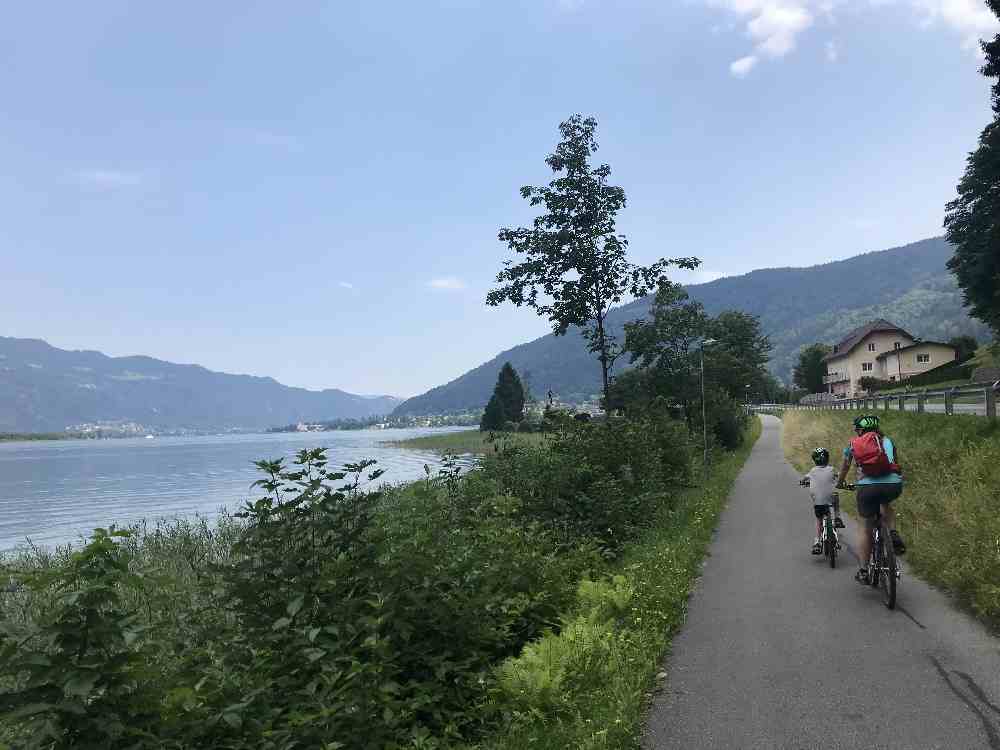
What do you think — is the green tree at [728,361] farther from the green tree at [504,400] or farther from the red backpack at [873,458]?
the green tree at [504,400]

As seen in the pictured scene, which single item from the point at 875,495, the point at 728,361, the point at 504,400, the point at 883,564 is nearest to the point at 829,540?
the point at 883,564

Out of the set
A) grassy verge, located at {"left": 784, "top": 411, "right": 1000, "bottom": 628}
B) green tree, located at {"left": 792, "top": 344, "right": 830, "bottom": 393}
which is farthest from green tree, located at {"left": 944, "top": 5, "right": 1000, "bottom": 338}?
green tree, located at {"left": 792, "top": 344, "right": 830, "bottom": 393}

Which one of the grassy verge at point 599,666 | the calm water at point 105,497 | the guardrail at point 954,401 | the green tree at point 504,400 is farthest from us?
the green tree at point 504,400

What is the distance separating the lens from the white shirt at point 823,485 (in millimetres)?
10203

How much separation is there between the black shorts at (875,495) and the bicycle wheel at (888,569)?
23cm

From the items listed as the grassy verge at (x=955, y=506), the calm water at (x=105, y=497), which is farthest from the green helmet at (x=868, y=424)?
the calm water at (x=105, y=497)

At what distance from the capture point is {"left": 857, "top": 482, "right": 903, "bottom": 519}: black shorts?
25.7 ft

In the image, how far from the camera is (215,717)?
387 centimetres

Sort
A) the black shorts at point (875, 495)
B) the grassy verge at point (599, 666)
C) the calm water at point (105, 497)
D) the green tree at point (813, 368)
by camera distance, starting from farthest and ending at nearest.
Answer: the green tree at point (813, 368) → the calm water at point (105, 497) → the black shorts at point (875, 495) → the grassy verge at point (599, 666)

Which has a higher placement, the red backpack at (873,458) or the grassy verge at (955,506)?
the red backpack at (873,458)

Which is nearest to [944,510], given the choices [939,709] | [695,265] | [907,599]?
[907,599]

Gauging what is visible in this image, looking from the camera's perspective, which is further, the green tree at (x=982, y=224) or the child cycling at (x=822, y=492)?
the green tree at (x=982, y=224)

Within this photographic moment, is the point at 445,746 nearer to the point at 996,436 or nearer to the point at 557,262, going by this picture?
the point at 996,436

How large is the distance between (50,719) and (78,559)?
72cm
